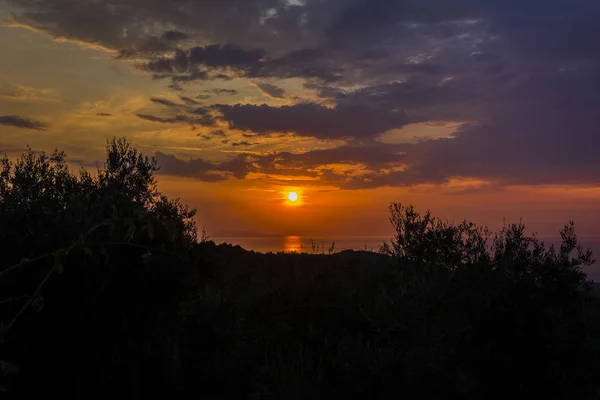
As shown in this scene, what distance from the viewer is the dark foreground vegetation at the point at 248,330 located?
713 centimetres

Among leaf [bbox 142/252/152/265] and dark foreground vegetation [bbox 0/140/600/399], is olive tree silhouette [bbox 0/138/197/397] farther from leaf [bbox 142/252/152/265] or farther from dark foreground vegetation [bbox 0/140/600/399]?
leaf [bbox 142/252/152/265]

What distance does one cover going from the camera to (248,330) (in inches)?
400

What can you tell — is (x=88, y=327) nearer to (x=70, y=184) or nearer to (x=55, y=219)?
(x=55, y=219)

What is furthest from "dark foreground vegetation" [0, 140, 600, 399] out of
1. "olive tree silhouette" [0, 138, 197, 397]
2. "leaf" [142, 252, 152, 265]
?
"leaf" [142, 252, 152, 265]

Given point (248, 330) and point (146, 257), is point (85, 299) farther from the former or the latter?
point (146, 257)

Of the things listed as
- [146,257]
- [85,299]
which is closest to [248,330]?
[85,299]

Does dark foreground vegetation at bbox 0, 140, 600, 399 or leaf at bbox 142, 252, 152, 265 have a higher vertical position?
leaf at bbox 142, 252, 152, 265

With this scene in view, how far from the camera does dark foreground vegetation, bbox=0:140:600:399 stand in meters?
7.13

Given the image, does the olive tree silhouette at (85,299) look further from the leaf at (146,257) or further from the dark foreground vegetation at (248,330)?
the leaf at (146,257)

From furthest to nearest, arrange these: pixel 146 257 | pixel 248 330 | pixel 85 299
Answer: pixel 248 330 < pixel 85 299 < pixel 146 257

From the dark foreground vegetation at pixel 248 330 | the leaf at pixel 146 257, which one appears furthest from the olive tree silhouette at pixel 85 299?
the leaf at pixel 146 257

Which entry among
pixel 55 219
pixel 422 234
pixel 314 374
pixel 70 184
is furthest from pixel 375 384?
pixel 70 184

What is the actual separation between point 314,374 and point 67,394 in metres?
3.58

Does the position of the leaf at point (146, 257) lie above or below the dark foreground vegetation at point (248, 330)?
above
